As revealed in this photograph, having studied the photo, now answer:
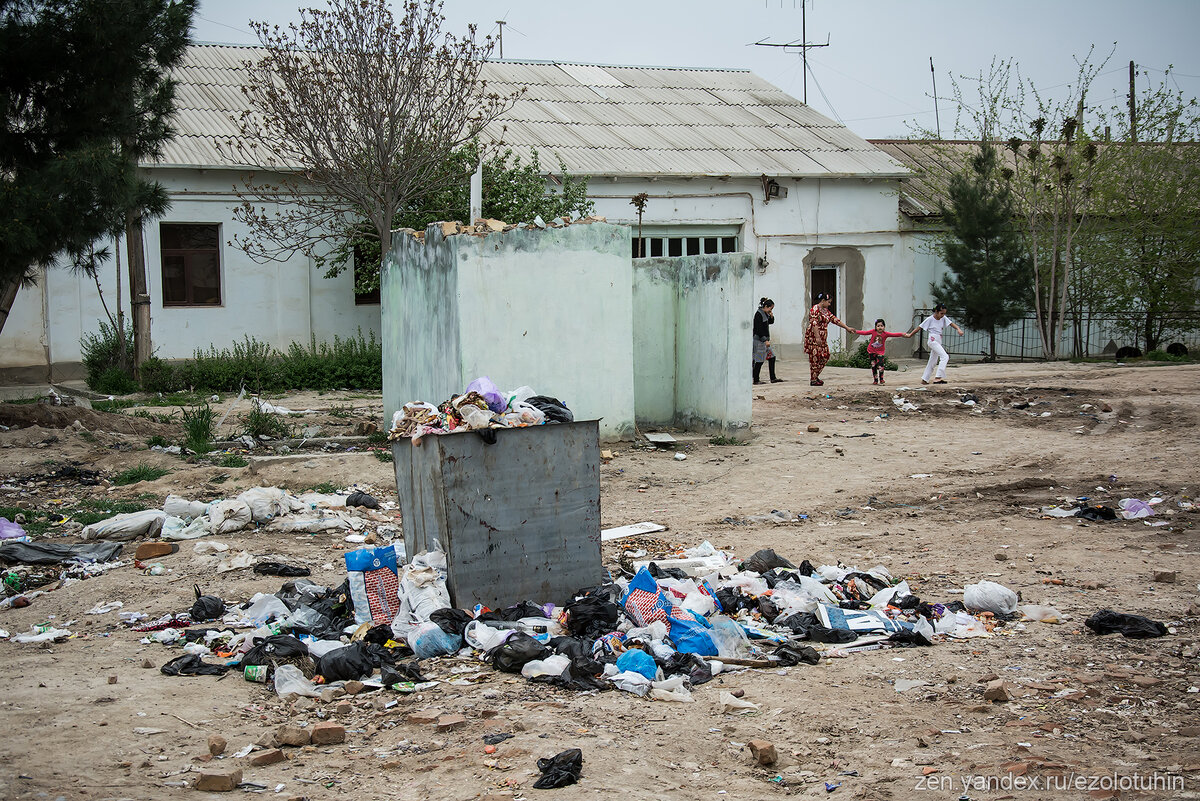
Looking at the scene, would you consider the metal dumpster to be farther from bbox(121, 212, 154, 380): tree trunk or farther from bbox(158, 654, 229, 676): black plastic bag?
bbox(121, 212, 154, 380): tree trunk

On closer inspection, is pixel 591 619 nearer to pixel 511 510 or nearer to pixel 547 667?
pixel 547 667

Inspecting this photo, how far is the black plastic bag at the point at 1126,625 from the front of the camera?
4633 mm

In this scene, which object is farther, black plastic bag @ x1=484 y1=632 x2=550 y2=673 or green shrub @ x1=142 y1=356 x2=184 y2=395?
green shrub @ x1=142 y1=356 x2=184 y2=395

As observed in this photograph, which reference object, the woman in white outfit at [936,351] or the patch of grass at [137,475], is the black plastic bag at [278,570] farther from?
the woman in white outfit at [936,351]

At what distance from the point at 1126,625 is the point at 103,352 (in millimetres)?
16291

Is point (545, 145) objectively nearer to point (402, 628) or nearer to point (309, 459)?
point (309, 459)

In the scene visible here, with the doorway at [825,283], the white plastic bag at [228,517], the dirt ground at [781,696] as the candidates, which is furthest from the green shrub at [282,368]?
the doorway at [825,283]

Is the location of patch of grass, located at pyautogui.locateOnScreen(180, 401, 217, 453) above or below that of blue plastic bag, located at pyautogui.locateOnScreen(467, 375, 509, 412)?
below

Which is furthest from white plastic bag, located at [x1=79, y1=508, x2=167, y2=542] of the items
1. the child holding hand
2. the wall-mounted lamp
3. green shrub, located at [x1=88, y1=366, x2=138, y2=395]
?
the wall-mounted lamp

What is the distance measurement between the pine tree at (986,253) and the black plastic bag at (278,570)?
704 inches

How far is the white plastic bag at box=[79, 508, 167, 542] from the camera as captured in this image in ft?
22.6

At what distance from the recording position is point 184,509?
24.1 ft

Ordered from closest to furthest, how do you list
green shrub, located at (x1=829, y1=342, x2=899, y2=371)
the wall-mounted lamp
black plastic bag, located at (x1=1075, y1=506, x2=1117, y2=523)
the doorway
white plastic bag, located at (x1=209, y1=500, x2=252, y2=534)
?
white plastic bag, located at (x1=209, y1=500, x2=252, y2=534)
black plastic bag, located at (x1=1075, y1=506, x2=1117, y2=523)
green shrub, located at (x1=829, y1=342, x2=899, y2=371)
the wall-mounted lamp
the doorway

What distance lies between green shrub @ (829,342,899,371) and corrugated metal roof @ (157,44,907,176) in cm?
415
